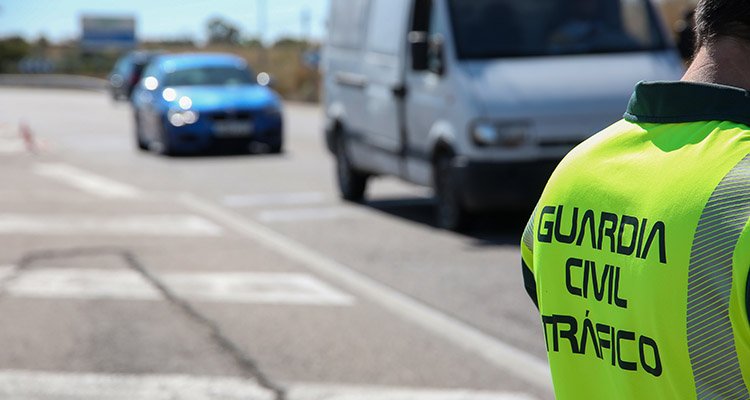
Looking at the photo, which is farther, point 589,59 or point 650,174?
point 589,59

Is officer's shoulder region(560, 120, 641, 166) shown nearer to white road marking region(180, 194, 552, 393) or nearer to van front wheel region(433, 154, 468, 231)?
white road marking region(180, 194, 552, 393)

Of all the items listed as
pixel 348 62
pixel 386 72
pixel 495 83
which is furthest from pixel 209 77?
pixel 495 83

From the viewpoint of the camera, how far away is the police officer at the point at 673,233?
175 centimetres

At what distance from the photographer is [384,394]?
597 centimetres

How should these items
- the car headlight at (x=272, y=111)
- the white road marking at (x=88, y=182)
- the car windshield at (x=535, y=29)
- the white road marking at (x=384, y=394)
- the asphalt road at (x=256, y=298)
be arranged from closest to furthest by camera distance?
the white road marking at (x=384, y=394) → the asphalt road at (x=256, y=298) → the car windshield at (x=535, y=29) → the white road marking at (x=88, y=182) → the car headlight at (x=272, y=111)

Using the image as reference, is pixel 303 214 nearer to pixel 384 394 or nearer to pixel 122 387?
pixel 122 387

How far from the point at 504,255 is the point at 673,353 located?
8.19 metres

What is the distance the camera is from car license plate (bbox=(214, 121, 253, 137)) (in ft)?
65.0

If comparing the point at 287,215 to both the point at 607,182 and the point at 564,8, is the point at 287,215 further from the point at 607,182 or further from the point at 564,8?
the point at 607,182

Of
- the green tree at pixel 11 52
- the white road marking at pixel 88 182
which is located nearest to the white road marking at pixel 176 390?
the white road marking at pixel 88 182

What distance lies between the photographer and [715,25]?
180cm

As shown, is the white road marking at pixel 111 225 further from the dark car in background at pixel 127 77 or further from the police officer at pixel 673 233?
the dark car in background at pixel 127 77

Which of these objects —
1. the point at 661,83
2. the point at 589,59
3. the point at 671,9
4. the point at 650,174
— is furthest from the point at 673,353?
the point at 671,9

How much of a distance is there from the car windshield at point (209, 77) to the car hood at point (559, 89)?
10.6 m
